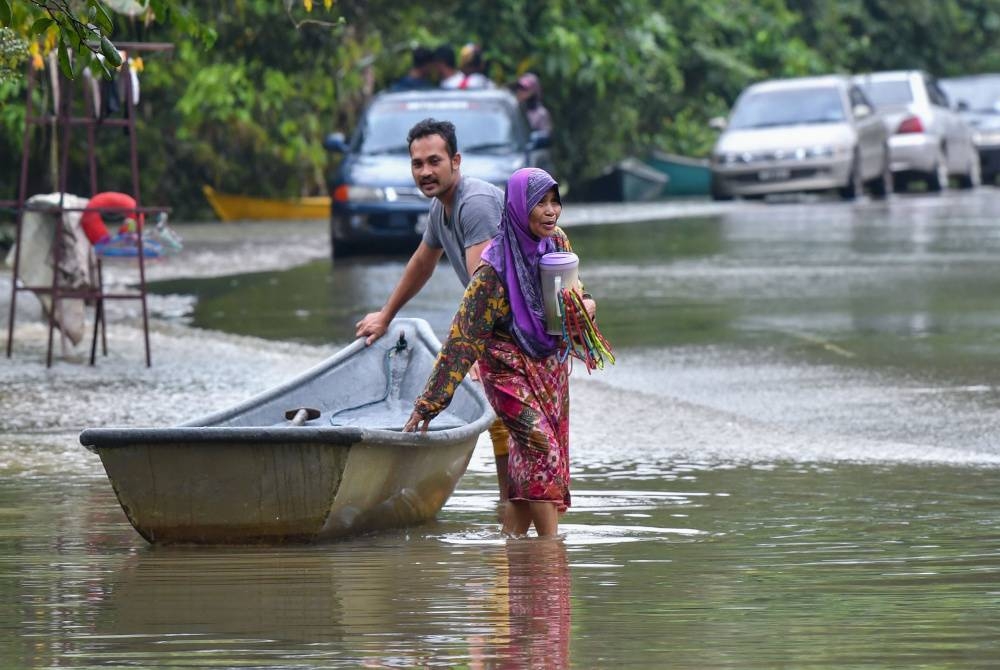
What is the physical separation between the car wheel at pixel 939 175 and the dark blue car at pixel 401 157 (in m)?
11.4

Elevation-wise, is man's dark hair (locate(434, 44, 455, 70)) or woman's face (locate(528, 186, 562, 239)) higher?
man's dark hair (locate(434, 44, 455, 70))

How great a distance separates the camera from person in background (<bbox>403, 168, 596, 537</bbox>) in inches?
265

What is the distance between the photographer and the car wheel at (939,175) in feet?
107

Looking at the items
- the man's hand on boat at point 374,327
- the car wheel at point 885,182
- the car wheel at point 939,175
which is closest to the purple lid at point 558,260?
the man's hand on boat at point 374,327

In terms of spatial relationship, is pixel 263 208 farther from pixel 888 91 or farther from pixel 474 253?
pixel 474 253

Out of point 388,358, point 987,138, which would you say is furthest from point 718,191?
point 388,358

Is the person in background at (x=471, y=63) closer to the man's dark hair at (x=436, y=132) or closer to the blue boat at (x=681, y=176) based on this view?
the blue boat at (x=681, y=176)

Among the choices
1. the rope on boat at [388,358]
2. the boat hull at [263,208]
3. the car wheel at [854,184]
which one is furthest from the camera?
the car wheel at [854,184]

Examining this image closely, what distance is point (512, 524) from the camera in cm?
710

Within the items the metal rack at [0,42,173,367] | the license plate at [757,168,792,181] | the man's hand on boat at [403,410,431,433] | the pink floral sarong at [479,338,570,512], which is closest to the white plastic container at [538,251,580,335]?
the pink floral sarong at [479,338,570,512]

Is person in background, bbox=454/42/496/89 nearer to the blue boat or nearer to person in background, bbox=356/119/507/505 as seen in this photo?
the blue boat

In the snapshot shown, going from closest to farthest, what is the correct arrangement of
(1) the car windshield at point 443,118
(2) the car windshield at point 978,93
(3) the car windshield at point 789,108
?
(1) the car windshield at point 443,118
(3) the car windshield at point 789,108
(2) the car windshield at point 978,93

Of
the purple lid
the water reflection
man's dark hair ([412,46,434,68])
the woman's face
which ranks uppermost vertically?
man's dark hair ([412,46,434,68])

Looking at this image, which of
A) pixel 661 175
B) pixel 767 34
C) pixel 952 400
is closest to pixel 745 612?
pixel 952 400
